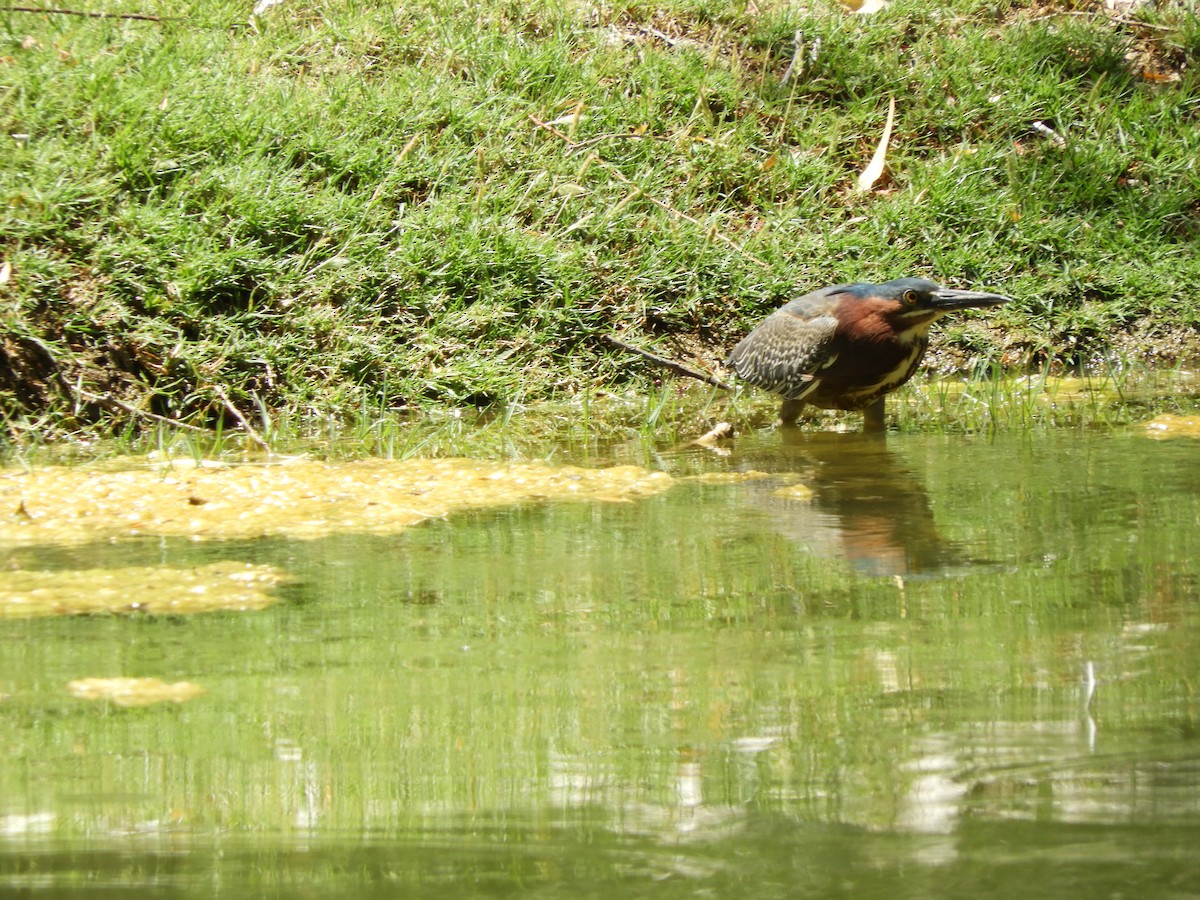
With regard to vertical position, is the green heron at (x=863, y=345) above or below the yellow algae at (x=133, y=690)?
above

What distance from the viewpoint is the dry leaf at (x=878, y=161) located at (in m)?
7.97

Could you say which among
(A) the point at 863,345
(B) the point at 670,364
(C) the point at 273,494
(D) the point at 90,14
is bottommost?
(C) the point at 273,494

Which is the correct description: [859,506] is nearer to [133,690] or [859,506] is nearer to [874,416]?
[874,416]

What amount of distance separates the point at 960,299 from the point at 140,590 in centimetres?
353

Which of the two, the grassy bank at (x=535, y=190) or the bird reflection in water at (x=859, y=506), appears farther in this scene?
the grassy bank at (x=535, y=190)

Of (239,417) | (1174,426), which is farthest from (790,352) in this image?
(239,417)

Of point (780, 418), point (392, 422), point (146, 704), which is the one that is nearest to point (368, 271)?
point (392, 422)

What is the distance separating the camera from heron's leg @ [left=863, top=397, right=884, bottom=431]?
5709 mm

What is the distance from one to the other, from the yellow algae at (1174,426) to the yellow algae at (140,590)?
3321 millimetres

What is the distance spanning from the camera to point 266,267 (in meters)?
6.39

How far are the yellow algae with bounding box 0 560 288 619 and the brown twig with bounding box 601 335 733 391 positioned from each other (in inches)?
132

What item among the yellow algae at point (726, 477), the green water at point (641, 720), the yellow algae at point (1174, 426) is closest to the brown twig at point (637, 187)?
the yellow algae at point (1174, 426)

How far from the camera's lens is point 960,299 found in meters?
5.61

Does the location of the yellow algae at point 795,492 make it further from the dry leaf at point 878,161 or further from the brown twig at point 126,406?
the dry leaf at point 878,161
